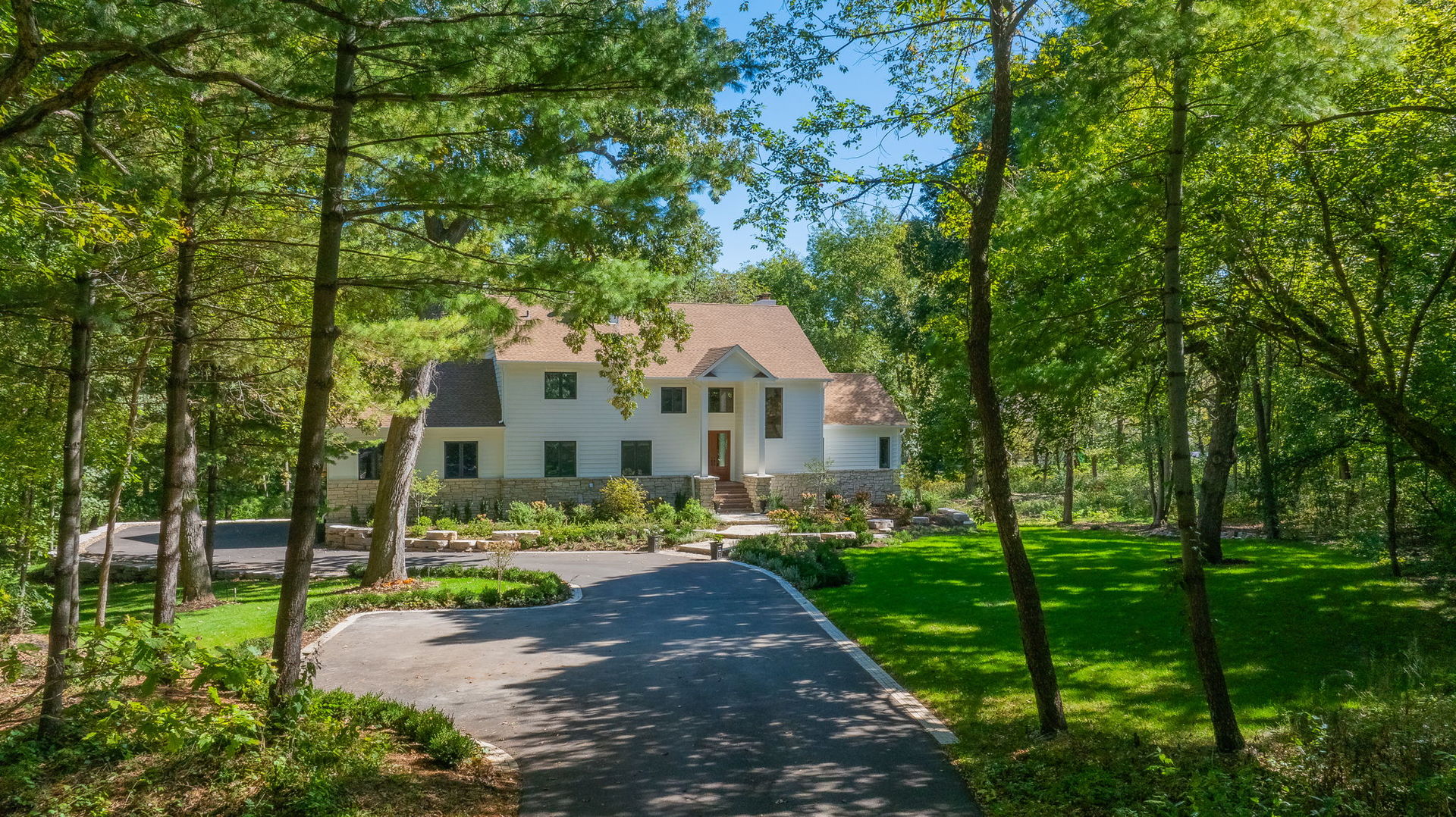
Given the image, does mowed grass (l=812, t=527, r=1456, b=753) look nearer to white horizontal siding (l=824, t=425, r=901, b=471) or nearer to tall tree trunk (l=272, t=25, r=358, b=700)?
tall tree trunk (l=272, t=25, r=358, b=700)

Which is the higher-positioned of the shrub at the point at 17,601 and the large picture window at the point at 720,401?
the large picture window at the point at 720,401

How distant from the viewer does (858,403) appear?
112 ft

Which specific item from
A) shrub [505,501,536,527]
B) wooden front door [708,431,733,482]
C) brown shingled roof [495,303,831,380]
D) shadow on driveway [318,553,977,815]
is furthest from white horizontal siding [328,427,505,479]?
shadow on driveway [318,553,977,815]

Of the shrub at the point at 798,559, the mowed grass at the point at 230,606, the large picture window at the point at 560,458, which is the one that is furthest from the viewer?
the large picture window at the point at 560,458

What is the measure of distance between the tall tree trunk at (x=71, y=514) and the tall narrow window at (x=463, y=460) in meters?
21.0

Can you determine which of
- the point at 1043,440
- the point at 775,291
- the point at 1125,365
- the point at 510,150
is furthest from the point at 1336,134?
the point at 775,291

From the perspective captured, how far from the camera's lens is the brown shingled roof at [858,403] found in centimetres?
3291

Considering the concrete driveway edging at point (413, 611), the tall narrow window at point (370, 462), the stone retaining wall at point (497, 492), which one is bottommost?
the concrete driveway edging at point (413, 611)

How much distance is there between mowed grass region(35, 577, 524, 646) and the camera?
43.3 ft

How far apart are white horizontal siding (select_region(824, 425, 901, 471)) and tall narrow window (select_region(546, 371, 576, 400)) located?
32.3 feet

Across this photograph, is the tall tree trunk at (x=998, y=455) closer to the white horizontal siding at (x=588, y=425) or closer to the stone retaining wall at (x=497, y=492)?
the white horizontal siding at (x=588, y=425)

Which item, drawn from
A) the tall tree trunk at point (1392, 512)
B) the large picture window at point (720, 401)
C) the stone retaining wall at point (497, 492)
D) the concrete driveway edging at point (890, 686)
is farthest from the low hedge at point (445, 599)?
the large picture window at point (720, 401)

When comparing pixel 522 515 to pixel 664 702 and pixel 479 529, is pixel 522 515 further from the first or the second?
pixel 664 702

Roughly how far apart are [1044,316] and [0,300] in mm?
10084
